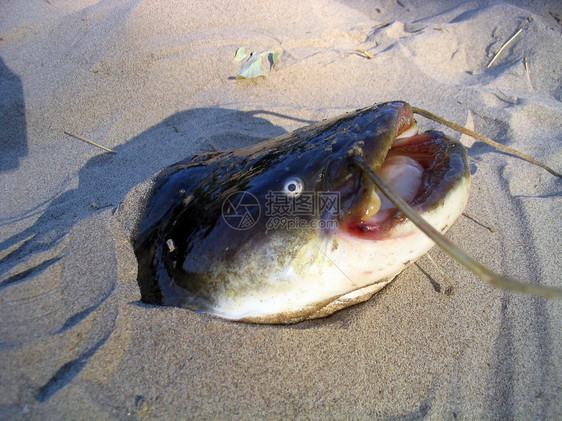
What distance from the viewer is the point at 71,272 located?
5.35 ft

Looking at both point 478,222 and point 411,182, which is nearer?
point 411,182

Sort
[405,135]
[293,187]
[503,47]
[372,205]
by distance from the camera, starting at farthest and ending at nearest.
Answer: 1. [503,47]
2. [405,135]
3. [293,187]
4. [372,205]

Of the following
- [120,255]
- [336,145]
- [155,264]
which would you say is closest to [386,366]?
[336,145]

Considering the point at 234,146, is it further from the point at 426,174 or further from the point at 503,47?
the point at 503,47

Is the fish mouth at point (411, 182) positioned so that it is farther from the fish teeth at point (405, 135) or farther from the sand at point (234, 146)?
the sand at point (234, 146)

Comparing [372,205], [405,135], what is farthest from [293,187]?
[405,135]

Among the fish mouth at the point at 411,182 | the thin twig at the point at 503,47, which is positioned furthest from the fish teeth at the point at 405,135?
the thin twig at the point at 503,47

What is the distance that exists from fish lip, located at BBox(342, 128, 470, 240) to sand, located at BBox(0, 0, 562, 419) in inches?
19.4

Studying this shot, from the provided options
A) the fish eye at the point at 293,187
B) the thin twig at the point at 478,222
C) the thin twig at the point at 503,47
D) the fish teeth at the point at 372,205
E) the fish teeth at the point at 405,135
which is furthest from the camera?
the thin twig at the point at 503,47

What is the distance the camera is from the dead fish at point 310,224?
4.38ft

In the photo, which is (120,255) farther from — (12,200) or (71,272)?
(12,200)

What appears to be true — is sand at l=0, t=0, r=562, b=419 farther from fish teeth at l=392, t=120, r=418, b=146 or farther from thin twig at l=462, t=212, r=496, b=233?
fish teeth at l=392, t=120, r=418, b=146

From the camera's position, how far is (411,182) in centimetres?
147

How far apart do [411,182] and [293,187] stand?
0.50 metres
